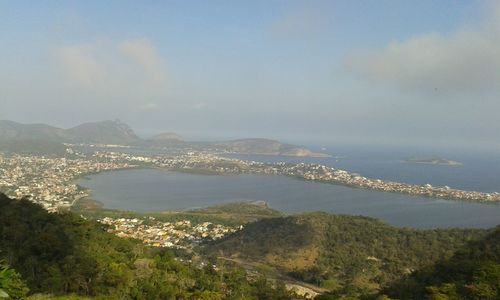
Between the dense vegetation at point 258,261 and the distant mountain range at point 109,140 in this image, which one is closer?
the dense vegetation at point 258,261

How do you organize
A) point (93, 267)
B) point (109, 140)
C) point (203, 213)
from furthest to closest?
point (109, 140) < point (203, 213) < point (93, 267)

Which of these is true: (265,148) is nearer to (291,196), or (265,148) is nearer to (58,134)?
(58,134)

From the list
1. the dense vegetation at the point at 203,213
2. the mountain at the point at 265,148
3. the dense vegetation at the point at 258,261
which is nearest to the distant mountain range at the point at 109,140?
the mountain at the point at 265,148

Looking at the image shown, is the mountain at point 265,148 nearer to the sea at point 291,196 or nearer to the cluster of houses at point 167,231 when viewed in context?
the sea at point 291,196

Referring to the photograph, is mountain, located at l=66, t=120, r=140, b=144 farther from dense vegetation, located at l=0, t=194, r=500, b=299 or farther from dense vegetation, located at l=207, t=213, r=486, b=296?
dense vegetation, located at l=0, t=194, r=500, b=299

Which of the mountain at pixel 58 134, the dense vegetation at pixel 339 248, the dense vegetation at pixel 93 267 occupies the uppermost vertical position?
the mountain at pixel 58 134

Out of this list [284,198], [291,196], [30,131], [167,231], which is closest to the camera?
[167,231]

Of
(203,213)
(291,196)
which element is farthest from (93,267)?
(291,196)
